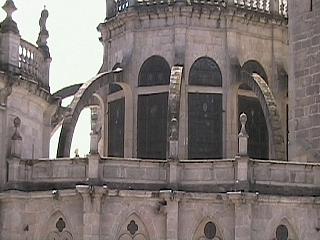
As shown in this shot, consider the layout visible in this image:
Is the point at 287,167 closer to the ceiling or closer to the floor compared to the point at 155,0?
closer to the floor

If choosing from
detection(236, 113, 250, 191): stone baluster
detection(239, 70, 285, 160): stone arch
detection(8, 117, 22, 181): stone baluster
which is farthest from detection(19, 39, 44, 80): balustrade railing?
detection(239, 70, 285, 160): stone arch

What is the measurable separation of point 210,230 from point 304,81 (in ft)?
19.2

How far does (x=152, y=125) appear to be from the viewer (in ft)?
109

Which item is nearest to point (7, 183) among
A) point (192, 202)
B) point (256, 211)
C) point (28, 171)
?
point (28, 171)

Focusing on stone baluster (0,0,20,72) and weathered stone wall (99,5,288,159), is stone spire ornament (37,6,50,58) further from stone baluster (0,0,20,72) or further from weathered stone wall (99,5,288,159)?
weathered stone wall (99,5,288,159)

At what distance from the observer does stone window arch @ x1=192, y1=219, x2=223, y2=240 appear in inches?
1075

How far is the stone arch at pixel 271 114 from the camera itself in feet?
103

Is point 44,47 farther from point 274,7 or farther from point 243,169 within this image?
Result: point 274,7

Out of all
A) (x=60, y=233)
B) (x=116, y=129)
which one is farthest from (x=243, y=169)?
(x=116, y=129)

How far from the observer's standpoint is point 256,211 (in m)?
27.2

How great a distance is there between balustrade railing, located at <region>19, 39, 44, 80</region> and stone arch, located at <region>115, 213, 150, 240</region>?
4883 mm

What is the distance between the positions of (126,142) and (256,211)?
748 cm

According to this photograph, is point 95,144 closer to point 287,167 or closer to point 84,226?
point 84,226

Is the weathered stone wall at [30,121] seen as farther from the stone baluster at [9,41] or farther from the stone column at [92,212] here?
the stone column at [92,212]
